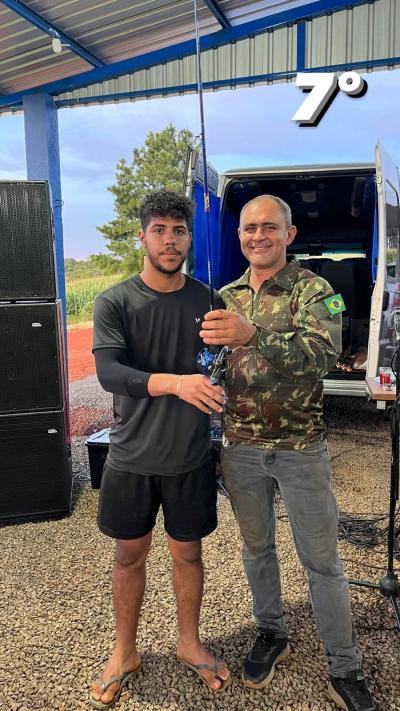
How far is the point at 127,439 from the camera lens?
1.93 metres

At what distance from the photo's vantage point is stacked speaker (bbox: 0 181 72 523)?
3439 millimetres

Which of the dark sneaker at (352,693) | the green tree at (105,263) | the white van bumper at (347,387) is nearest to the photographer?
the dark sneaker at (352,693)

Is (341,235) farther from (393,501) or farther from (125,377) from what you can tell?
(125,377)

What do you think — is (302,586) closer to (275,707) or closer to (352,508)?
(275,707)

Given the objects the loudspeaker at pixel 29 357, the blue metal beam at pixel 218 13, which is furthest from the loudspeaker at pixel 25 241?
the blue metal beam at pixel 218 13

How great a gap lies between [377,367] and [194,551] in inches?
117

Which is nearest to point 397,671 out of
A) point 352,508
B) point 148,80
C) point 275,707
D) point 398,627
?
point 398,627

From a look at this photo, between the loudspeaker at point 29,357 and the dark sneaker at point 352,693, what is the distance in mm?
2327

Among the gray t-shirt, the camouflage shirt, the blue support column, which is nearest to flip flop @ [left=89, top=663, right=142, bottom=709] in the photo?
the gray t-shirt

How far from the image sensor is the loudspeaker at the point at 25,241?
3420mm

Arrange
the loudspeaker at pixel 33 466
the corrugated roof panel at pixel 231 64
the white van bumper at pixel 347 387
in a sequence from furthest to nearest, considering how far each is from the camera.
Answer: the corrugated roof panel at pixel 231 64 → the white van bumper at pixel 347 387 → the loudspeaker at pixel 33 466

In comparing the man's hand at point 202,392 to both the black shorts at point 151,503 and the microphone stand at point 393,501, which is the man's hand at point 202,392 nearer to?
the black shorts at point 151,503

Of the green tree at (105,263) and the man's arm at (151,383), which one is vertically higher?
the green tree at (105,263)

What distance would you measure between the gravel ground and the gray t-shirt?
880mm
